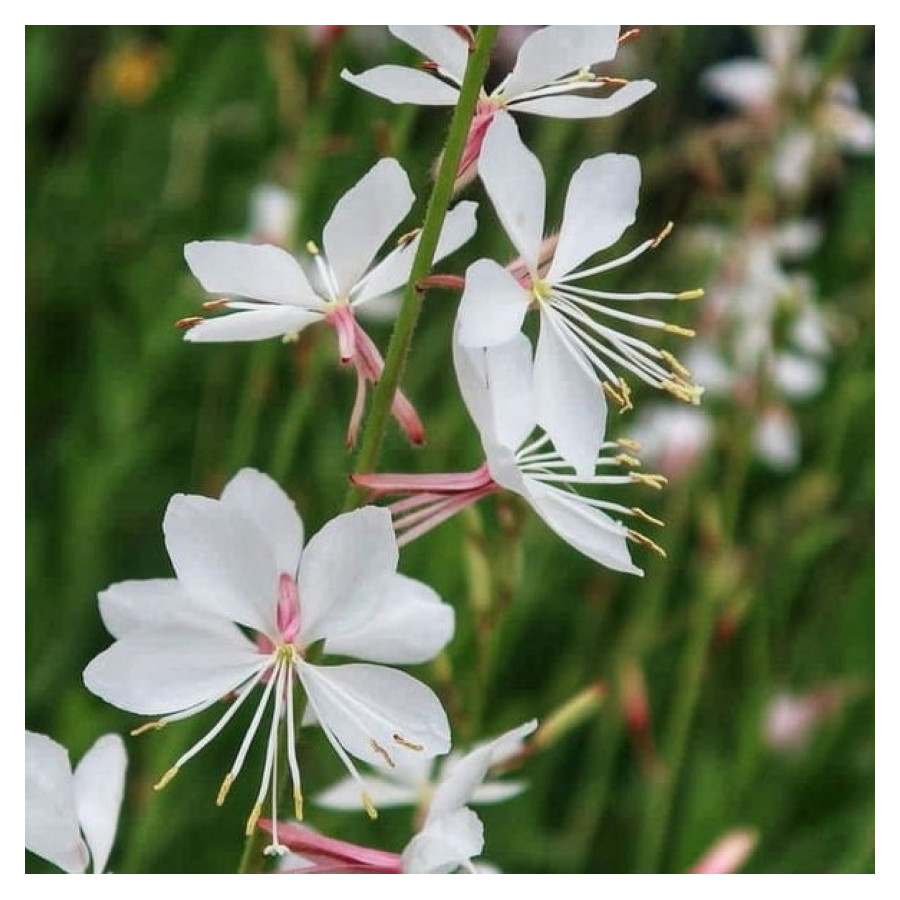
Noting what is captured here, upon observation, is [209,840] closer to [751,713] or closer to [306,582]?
[751,713]

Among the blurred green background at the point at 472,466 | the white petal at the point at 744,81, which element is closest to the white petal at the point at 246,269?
the blurred green background at the point at 472,466

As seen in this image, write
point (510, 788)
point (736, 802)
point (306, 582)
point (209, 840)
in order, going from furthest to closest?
point (736, 802)
point (209, 840)
point (510, 788)
point (306, 582)

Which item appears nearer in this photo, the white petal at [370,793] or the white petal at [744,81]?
the white petal at [370,793]

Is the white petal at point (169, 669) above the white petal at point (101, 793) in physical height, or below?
above

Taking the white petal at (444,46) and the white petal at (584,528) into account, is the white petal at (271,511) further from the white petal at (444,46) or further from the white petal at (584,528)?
the white petal at (444,46)

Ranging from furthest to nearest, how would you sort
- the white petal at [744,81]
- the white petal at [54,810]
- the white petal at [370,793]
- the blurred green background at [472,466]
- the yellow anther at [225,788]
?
the white petal at [744,81] < the blurred green background at [472,466] < the white petal at [370,793] < the white petal at [54,810] < the yellow anther at [225,788]

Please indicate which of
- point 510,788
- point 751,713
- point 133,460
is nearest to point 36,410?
point 133,460

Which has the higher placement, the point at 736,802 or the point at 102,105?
the point at 102,105
